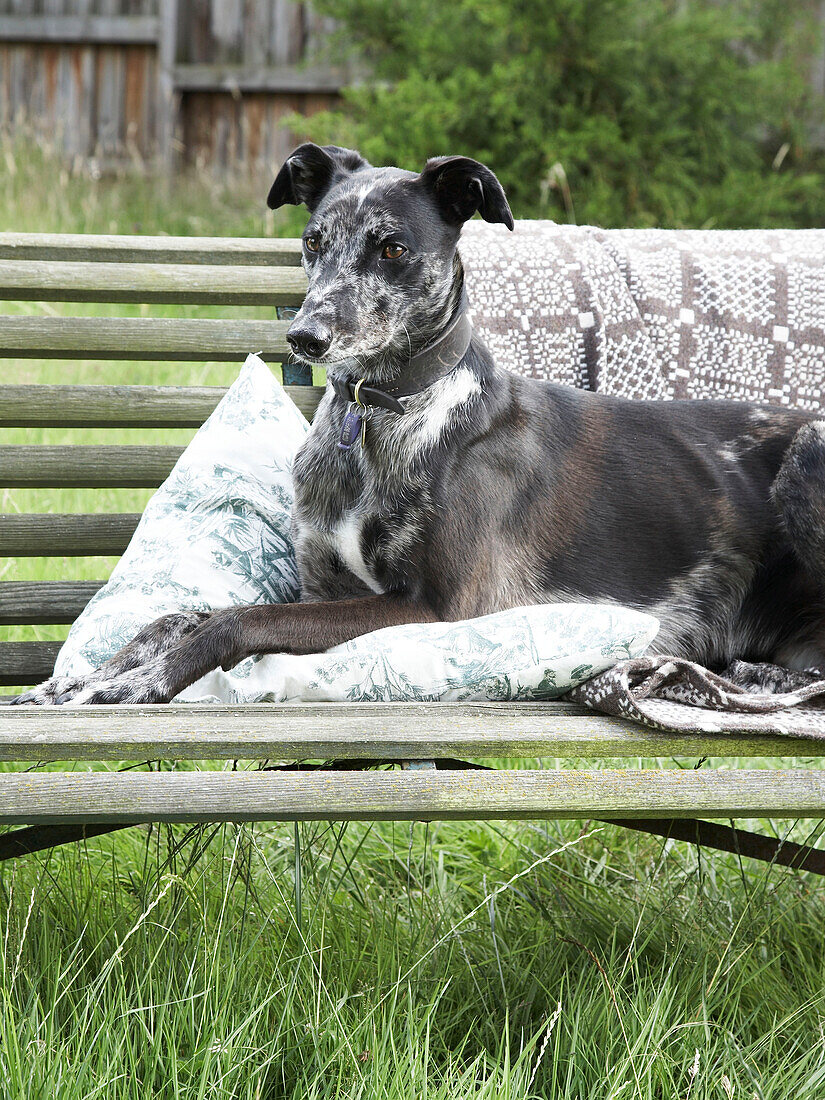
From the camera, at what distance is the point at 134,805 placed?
1.48m

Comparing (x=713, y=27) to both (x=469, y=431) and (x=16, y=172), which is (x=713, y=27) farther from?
(x=469, y=431)

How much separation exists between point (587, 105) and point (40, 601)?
15.0 ft

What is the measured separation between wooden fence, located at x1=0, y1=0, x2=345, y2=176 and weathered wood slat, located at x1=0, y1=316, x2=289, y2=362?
221 inches

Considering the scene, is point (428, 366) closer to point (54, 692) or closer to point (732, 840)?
point (54, 692)

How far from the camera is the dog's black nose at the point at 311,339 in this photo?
6.90 feet

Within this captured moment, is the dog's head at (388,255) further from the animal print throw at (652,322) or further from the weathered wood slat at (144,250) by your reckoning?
the weathered wood slat at (144,250)

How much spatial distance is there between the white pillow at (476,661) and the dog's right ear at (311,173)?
1.04 m

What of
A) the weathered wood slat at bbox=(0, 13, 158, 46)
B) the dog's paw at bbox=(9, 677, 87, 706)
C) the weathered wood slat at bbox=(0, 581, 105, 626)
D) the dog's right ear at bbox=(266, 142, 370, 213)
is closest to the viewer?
the dog's paw at bbox=(9, 677, 87, 706)

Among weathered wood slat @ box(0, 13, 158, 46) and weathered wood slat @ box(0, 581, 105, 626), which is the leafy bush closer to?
weathered wood slat @ box(0, 13, 158, 46)

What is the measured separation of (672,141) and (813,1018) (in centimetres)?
521

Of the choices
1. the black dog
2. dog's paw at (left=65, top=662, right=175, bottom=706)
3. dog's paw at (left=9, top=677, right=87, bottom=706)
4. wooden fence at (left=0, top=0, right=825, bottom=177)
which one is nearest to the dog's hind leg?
the black dog

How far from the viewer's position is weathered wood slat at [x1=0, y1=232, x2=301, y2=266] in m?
2.96

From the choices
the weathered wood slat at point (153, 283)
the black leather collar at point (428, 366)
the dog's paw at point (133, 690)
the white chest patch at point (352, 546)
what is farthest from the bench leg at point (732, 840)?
the weathered wood slat at point (153, 283)

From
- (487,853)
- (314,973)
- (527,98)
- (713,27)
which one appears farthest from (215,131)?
(314,973)
